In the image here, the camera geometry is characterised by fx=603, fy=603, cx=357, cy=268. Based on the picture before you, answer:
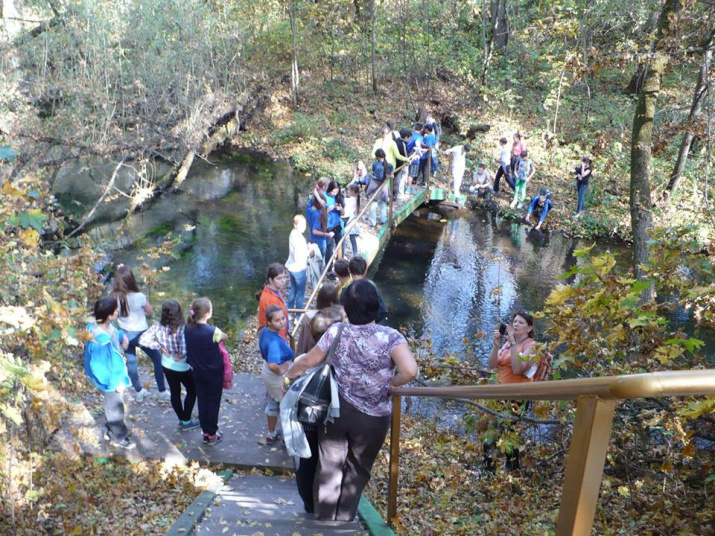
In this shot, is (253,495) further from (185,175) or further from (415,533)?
(185,175)

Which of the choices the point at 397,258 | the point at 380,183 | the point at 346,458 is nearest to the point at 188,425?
the point at 346,458

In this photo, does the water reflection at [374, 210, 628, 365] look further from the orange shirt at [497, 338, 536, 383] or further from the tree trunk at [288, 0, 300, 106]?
the tree trunk at [288, 0, 300, 106]

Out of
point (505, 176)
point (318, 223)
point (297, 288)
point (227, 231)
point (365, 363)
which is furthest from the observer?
point (505, 176)

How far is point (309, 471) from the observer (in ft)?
14.4

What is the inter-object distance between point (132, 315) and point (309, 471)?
3.60m

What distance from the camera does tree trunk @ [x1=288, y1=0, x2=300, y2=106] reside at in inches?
931

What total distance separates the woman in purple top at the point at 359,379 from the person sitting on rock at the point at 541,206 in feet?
48.6

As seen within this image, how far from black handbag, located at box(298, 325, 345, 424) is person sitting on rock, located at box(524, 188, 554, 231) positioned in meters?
15.0

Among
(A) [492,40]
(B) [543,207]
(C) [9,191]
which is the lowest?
(B) [543,207]

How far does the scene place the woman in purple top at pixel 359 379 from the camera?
3736 millimetres

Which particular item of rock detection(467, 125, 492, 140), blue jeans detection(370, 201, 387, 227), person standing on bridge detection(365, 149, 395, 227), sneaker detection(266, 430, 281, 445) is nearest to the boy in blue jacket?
sneaker detection(266, 430, 281, 445)

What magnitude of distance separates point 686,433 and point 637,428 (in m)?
0.70

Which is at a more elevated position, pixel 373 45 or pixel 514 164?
pixel 373 45

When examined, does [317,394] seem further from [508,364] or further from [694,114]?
[694,114]
